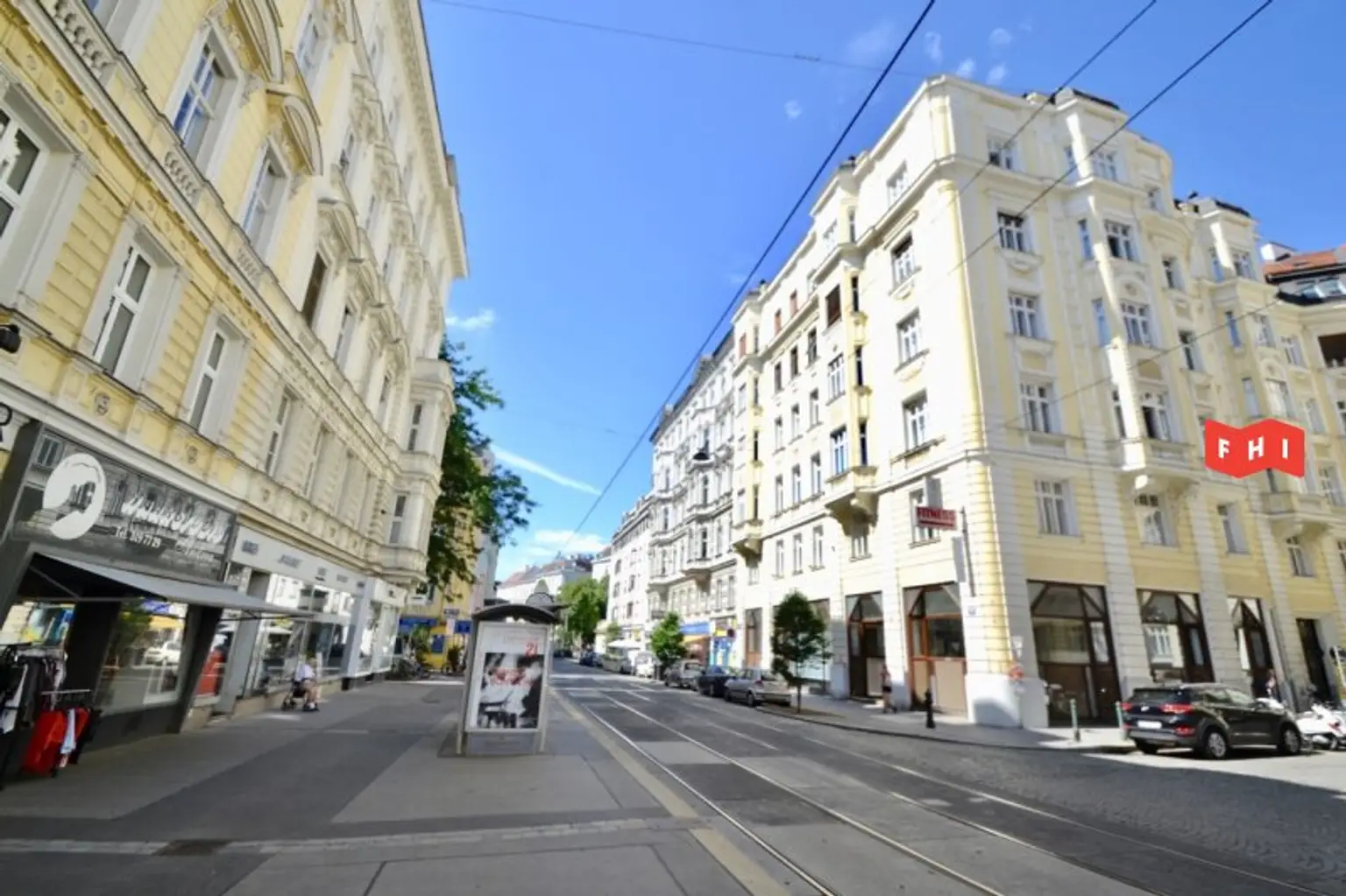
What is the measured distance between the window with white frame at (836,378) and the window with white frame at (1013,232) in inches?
312

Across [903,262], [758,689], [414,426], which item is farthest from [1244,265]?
[414,426]

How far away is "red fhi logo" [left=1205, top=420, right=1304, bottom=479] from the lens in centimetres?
1786

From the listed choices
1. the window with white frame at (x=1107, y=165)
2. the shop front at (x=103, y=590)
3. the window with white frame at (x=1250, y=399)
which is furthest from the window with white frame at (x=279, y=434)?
the window with white frame at (x=1250, y=399)

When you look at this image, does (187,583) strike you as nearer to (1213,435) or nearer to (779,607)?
(779,607)

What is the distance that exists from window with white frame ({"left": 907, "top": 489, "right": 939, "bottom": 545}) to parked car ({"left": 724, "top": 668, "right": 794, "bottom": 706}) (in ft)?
25.7

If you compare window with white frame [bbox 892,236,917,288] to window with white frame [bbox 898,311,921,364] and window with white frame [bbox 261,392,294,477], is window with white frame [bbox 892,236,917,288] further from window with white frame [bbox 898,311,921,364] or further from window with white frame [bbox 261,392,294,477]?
window with white frame [bbox 261,392,294,477]

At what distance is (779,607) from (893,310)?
13.2 meters

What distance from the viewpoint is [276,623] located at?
15852 mm

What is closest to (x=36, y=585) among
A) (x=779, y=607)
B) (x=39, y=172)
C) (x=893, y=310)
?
(x=39, y=172)

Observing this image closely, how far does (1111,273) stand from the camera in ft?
80.4

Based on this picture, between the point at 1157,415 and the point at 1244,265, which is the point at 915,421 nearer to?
the point at 1157,415

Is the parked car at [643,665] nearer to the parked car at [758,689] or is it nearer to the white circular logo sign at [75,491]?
the parked car at [758,689]

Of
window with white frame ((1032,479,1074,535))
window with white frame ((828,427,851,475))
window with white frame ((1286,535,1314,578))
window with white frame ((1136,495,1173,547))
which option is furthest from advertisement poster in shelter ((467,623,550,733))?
window with white frame ((1286,535,1314,578))

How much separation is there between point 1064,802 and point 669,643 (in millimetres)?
36205
